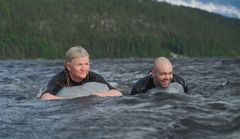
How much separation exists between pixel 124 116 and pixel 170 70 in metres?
2.76

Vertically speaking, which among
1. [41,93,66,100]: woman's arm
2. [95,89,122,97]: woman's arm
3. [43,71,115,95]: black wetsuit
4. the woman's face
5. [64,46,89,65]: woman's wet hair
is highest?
[64,46,89,65]: woman's wet hair

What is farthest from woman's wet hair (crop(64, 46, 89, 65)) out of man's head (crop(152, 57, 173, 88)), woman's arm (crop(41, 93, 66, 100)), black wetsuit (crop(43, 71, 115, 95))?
man's head (crop(152, 57, 173, 88))

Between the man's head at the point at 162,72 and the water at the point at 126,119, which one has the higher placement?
the man's head at the point at 162,72

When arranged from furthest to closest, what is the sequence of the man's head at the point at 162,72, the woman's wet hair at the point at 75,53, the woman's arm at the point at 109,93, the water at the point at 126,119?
the woman's arm at the point at 109,93
the man's head at the point at 162,72
the woman's wet hair at the point at 75,53
the water at the point at 126,119

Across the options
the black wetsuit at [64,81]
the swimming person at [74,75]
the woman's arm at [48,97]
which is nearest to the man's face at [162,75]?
the swimming person at [74,75]

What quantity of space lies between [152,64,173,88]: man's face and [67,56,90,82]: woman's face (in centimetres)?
149

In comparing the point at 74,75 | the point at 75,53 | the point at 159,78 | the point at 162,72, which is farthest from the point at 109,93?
the point at 75,53

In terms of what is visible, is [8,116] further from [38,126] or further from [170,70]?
A: [170,70]

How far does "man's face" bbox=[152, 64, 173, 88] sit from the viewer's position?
1239cm

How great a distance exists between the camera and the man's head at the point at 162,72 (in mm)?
12383

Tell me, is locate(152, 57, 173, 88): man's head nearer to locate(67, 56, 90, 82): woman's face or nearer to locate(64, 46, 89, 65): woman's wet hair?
locate(67, 56, 90, 82): woman's face

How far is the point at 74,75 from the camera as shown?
1240cm

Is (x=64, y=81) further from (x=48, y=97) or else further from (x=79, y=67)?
(x=79, y=67)

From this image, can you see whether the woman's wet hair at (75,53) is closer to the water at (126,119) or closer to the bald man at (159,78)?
the water at (126,119)
